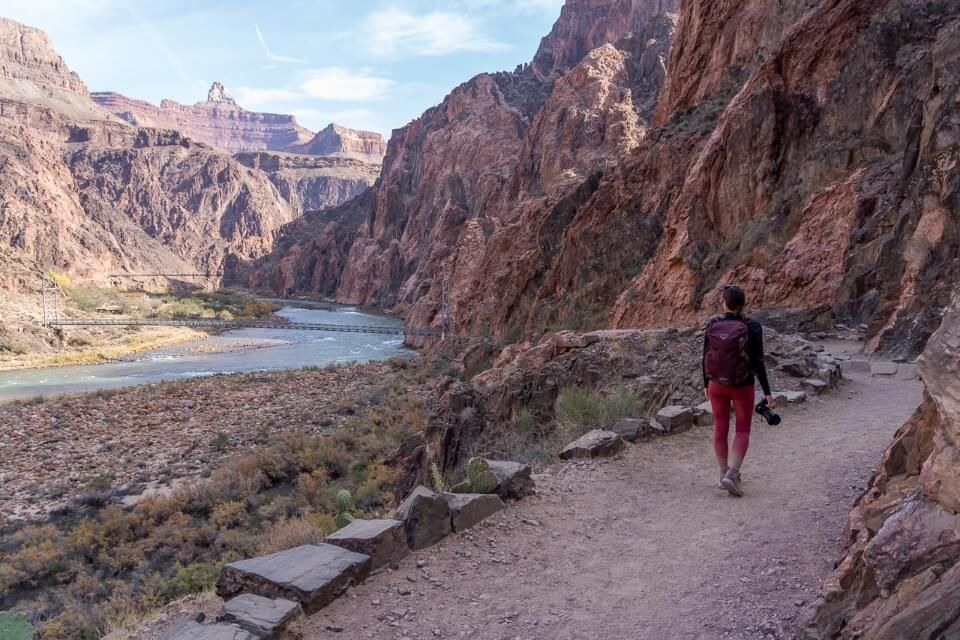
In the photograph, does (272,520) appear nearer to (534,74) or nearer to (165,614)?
(165,614)

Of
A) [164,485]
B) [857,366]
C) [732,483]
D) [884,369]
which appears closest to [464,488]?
[732,483]

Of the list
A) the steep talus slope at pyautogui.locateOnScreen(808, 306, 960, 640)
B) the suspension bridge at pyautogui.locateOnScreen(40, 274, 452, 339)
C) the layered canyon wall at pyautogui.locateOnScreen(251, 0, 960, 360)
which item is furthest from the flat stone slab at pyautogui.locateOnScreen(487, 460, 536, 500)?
the suspension bridge at pyautogui.locateOnScreen(40, 274, 452, 339)

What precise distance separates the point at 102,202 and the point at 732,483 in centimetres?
18310

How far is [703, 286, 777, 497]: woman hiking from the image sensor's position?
16.1 ft

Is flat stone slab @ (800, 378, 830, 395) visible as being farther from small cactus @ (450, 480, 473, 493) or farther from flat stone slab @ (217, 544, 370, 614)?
flat stone slab @ (217, 544, 370, 614)

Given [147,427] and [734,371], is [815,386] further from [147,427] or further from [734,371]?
[147,427]

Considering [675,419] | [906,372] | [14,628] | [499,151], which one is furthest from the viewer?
[499,151]

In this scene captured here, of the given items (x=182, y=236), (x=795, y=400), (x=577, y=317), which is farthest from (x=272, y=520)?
(x=182, y=236)

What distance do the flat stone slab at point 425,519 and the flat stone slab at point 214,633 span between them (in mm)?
1418

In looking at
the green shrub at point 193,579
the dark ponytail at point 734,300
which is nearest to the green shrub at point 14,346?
the green shrub at point 193,579

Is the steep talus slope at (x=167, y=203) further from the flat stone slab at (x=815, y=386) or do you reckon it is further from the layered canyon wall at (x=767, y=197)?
the flat stone slab at (x=815, y=386)

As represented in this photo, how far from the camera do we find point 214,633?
10.8 ft

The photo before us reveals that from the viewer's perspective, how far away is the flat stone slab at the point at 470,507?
4.81 meters

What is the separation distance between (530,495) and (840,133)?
680 inches
